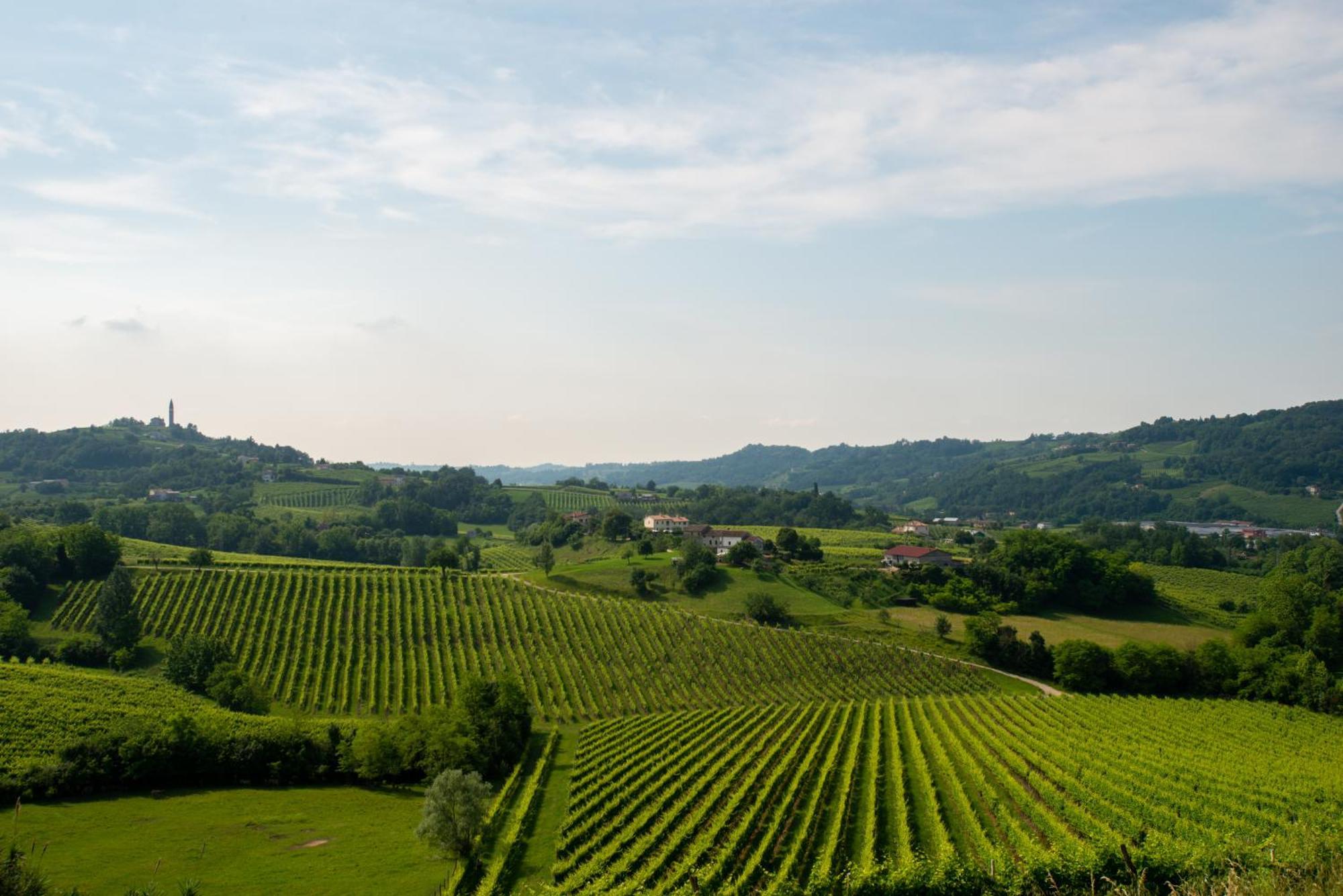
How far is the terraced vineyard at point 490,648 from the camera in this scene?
199 ft

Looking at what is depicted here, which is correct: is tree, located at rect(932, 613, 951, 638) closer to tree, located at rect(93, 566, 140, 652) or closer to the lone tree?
the lone tree

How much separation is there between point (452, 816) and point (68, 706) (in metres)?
26.2

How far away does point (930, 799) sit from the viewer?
3538 cm

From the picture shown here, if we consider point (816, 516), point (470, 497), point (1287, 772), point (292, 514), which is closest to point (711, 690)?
point (1287, 772)

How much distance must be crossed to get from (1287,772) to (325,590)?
2782 inches

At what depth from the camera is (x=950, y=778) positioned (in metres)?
38.3

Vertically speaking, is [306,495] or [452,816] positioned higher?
[306,495]

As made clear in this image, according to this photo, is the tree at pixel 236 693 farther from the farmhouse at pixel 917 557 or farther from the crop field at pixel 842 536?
the crop field at pixel 842 536

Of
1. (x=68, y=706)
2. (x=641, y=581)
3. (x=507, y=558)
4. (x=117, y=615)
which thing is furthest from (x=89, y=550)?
(x=507, y=558)

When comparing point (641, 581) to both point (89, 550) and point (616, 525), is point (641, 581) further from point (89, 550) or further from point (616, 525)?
point (89, 550)

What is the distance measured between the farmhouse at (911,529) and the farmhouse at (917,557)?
44.6m

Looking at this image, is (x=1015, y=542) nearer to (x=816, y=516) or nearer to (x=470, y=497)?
(x=816, y=516)

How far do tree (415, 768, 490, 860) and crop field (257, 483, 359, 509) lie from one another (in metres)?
156

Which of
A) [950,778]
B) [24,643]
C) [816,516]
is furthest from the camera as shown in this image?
[816,516]
